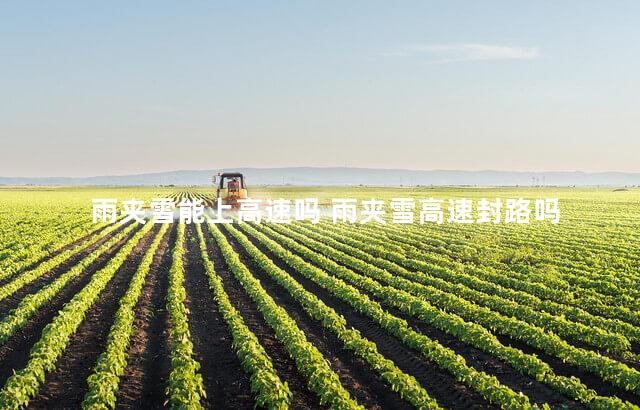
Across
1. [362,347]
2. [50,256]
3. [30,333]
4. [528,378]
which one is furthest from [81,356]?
[50,256]

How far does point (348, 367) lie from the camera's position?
372 inches

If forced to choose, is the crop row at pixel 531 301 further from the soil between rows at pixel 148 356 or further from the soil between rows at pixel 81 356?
the soil between rows at pixel 81 356

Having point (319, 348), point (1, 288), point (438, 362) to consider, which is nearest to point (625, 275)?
point (438, 362)

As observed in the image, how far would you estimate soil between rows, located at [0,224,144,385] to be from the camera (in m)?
9.60

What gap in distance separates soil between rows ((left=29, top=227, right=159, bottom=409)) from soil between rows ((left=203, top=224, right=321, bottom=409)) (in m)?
3.43

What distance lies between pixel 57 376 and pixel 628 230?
33930mm

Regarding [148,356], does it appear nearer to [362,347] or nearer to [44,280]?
[362,347]

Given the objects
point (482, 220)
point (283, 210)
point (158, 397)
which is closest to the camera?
point (158, 397)

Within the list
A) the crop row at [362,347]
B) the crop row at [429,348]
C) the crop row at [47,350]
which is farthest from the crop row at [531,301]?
the crop row at [47,350]

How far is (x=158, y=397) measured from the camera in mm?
8344

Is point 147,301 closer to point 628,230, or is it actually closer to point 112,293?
point 112,293

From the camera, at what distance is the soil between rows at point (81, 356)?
814 centimetres

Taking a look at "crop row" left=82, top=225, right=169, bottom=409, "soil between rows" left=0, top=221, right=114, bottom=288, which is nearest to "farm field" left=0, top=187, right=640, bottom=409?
"crop row" left=82, top=225, right=169, bottom=409

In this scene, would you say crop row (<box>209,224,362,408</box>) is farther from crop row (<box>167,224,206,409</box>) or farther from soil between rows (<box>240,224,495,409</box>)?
crop row (<box>167,224,206,409</box>)
